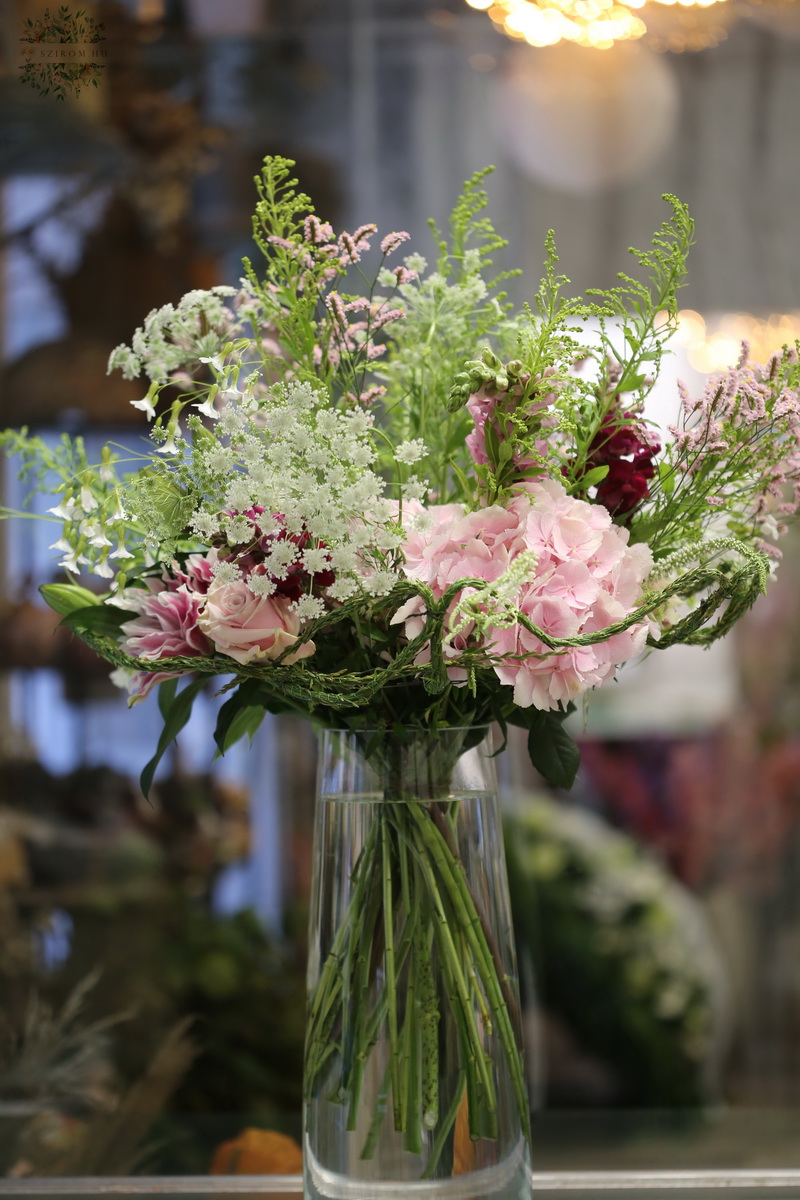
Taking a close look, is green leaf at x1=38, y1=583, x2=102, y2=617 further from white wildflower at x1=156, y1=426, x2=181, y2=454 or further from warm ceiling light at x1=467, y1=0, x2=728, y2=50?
warm ceiling light at x1=467, y1=0, x2=728, y2=50

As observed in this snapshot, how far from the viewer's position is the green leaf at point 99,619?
655mm

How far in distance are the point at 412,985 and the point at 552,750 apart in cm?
16

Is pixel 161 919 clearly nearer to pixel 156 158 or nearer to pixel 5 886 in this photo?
pixel 5 886

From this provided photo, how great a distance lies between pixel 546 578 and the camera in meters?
0.55

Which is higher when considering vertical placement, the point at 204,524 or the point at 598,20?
the point at 598,20

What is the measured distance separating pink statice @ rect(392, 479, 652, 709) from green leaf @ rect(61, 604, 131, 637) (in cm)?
19

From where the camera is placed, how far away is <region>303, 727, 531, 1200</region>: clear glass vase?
61 cm

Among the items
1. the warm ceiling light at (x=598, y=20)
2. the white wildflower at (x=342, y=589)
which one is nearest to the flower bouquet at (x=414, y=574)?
the white wildflower at (x=342, y=589)

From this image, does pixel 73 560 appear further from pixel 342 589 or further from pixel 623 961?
pixel 623 961

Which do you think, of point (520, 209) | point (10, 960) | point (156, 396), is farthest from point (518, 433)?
point (10, 960)

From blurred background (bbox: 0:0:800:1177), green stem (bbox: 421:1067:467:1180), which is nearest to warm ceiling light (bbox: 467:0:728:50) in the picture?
blurred background (bbox: 0:0:800:1177)

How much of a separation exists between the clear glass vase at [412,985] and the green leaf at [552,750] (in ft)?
0.11

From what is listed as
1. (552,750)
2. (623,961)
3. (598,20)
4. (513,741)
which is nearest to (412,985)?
(552,750)

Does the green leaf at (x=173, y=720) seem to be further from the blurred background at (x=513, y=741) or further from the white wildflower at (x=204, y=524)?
the blurred background at (x=513, y=741)
